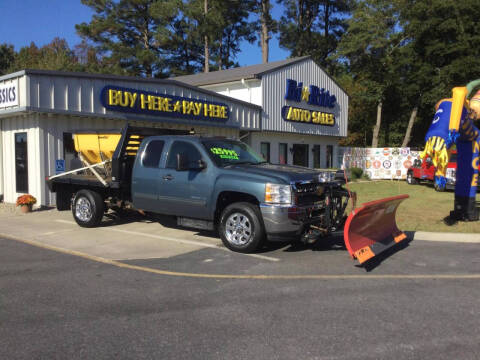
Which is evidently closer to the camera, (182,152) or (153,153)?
(182,152)

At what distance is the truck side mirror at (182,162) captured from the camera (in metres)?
7.34

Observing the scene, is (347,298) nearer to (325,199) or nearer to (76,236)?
(325,199)

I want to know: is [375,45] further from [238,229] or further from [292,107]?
[238,229]

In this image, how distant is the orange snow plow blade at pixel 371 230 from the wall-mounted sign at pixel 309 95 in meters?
16.2

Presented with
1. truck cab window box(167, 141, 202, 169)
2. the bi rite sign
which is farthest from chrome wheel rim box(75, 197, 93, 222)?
the bi rite sign

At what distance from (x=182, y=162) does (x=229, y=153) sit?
3.59 feet

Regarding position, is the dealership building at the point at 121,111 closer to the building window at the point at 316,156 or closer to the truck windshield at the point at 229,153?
the truck windshield at the point at 229,153

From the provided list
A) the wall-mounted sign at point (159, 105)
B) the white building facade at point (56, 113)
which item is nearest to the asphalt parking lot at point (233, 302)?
the white building facade at point (56, 113)

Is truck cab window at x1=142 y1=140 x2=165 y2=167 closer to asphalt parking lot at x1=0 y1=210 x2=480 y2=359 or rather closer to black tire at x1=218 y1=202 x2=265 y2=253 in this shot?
asphalt parking lot at x1=0 y1=210 x2=480 y2=359

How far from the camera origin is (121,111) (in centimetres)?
1410

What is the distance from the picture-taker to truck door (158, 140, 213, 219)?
7578 mm

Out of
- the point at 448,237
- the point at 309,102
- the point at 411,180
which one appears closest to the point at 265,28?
the point at 309,102

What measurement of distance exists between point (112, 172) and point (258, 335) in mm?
5969

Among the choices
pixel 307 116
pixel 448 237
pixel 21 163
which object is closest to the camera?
pixel 448 237
